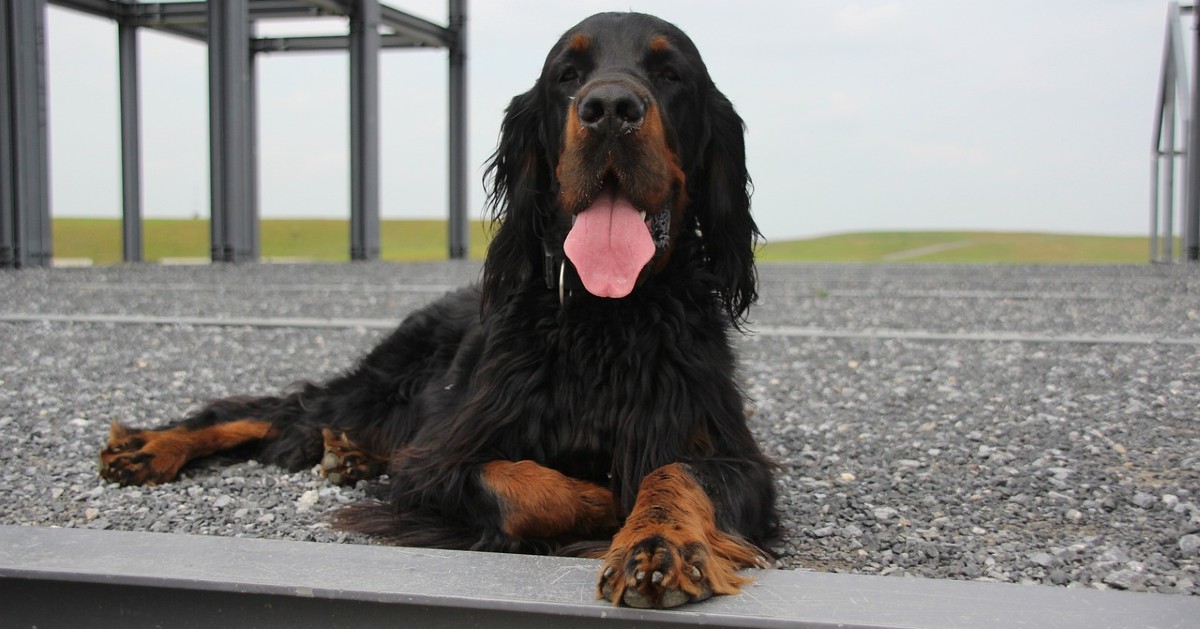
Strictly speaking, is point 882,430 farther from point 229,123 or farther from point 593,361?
point 229,123

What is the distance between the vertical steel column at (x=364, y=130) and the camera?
17953 mm

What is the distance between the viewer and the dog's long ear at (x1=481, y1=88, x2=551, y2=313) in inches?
111

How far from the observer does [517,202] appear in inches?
115

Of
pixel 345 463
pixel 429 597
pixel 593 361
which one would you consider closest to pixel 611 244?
pixel 593 361

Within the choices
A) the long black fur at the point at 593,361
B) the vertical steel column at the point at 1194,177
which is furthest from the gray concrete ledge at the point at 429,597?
the vertical steel column at the point at 1194,177

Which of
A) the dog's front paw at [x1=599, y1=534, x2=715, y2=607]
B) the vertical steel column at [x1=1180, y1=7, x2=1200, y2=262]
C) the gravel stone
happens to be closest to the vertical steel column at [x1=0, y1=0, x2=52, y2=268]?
the dog's front paw at [x1=599, y1=534, x2=715, y2=607]

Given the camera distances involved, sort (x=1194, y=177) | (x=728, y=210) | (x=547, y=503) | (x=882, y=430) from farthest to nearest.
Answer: (x=1194, y=177), (x=882, y=430), (x=728, y=210), (x=547, y=503)

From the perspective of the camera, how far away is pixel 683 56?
2.76 meters

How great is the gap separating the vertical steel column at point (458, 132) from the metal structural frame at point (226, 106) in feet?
0.08

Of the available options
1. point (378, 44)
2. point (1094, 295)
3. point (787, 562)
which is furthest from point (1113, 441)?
point (378, 44)

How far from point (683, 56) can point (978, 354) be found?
3825 mm

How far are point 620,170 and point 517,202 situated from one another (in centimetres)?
58

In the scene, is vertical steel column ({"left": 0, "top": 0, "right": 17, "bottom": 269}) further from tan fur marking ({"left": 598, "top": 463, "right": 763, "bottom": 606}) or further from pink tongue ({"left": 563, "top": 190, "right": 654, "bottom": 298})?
tan fur marking ({"left": 598, "top": 463, "right": 763, "bottom": 606})

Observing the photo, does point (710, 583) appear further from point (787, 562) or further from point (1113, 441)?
point (1113, 441)
